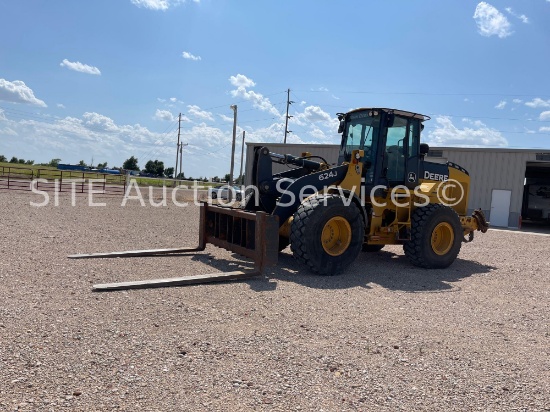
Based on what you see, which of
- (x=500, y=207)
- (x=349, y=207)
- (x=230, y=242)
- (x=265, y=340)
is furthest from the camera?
(x=500, y=207)

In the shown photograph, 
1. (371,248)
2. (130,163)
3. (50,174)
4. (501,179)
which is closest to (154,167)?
(130,163)

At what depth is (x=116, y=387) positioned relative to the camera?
3480 mm

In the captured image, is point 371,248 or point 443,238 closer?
point 443,238

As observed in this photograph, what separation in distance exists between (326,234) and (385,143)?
245 centimetres

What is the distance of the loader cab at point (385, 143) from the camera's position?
360 inches

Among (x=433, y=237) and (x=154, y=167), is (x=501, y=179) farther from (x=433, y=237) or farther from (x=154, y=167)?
(x=154, y=167)

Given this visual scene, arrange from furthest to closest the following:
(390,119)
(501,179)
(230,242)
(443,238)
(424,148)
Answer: (501,179) → (443,238) → (424,148) → (390,119) → (230,242)

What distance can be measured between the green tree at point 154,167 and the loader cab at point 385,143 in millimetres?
100214

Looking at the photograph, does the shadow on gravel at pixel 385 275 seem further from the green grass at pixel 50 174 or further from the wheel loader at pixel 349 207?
the green grass at pixel 50 174

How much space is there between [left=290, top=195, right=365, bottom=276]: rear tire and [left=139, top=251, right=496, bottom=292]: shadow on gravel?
0.82ft

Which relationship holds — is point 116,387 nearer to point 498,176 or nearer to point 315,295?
point 315,295

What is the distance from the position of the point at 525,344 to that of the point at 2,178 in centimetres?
3812

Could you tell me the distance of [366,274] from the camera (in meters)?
8.52

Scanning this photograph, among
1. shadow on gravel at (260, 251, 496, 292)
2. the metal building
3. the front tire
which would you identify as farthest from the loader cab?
the metal building
